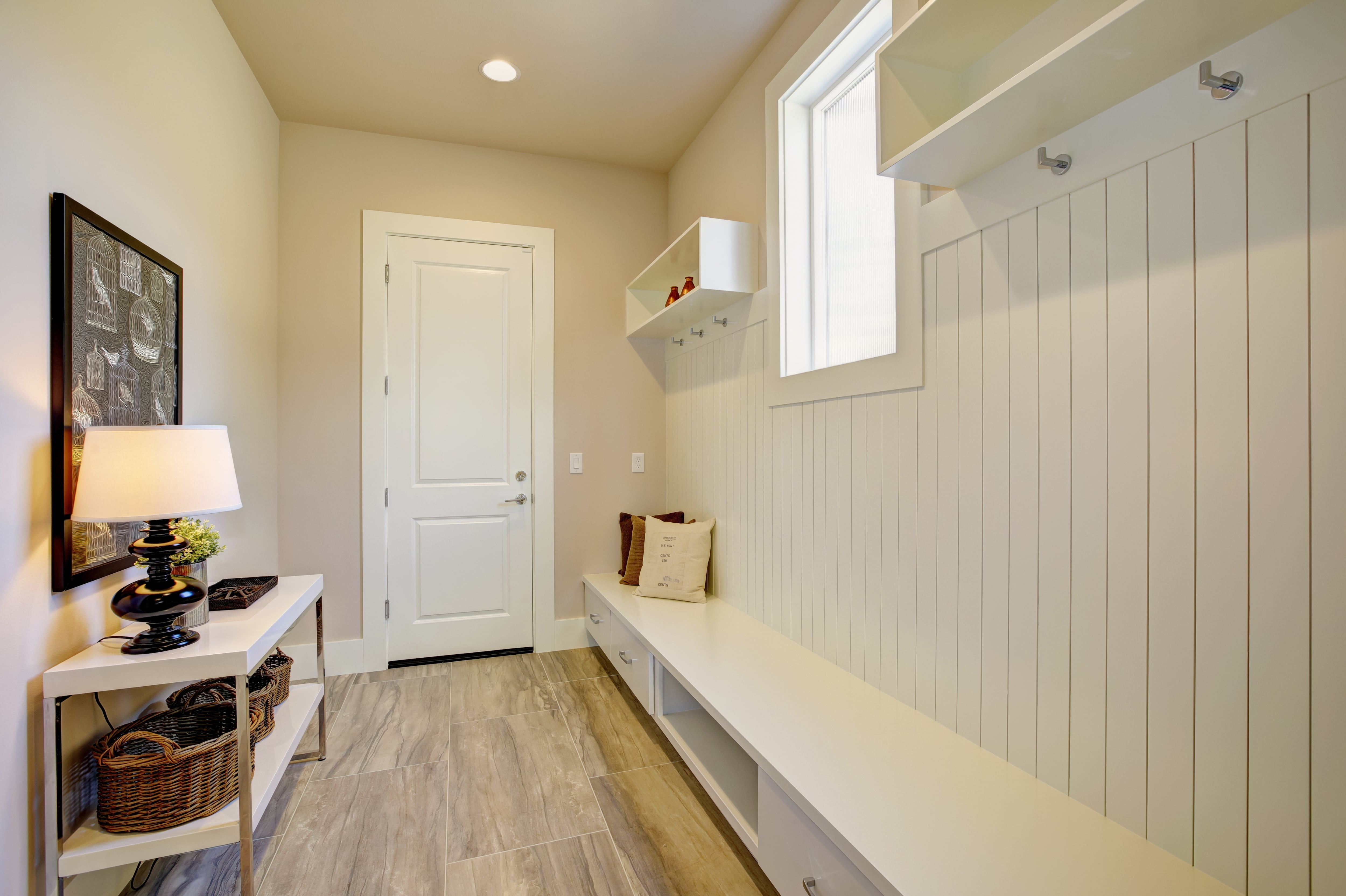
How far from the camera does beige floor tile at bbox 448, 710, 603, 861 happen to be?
181 cm

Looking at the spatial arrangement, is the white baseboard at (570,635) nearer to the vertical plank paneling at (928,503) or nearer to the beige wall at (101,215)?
the beige wall at (101,215)

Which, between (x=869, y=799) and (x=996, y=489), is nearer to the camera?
(x=869, y=799)

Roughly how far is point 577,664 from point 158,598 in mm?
2044

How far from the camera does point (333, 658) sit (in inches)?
121

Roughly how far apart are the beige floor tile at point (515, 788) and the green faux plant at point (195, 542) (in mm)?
1046

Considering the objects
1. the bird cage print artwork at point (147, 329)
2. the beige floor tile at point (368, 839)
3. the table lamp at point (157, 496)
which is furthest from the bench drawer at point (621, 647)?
the bird cage print artwork at point (147, 329)

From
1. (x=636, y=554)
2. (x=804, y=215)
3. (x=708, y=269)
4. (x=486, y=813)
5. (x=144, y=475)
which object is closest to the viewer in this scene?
(x=144, y=475)

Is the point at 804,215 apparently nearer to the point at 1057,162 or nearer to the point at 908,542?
the point at 1057,162

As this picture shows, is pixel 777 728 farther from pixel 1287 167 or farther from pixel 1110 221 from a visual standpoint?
pixel 1287 167

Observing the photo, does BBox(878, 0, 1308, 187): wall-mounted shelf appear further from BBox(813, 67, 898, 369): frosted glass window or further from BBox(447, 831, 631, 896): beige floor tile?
BBox(447, 831, 631, 896): beige floor tile

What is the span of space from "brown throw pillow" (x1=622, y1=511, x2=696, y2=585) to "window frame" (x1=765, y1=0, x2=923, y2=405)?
1158mm

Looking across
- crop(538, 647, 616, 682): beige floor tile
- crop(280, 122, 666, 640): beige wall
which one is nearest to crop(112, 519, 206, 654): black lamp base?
crop(280, 122, 666, 640): beige wall

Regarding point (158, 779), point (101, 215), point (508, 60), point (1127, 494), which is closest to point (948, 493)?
point (1127, 494)

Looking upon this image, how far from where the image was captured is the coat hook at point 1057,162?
1.23 m
